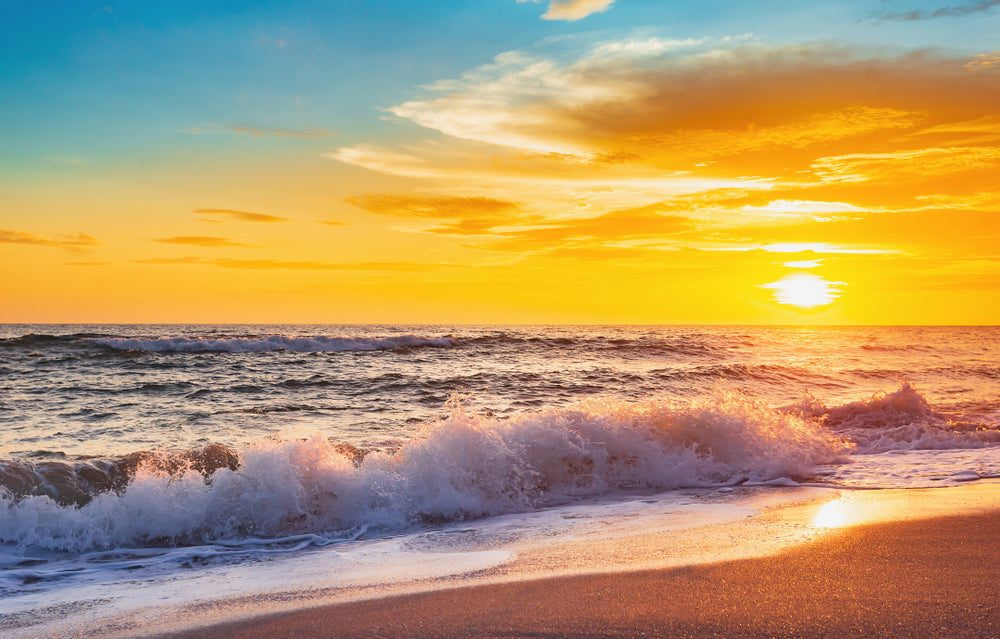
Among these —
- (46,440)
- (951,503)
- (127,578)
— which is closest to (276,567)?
(127,578)

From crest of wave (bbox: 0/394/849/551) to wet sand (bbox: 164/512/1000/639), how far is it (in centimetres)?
285

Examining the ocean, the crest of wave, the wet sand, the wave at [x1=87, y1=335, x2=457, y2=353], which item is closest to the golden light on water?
the ocean

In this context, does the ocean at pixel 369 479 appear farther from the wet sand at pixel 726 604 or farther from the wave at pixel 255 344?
the wave at pixel 255 344

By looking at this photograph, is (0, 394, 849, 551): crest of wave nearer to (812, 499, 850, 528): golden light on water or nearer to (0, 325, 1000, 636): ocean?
(0, 325, 1000, 636): ocean

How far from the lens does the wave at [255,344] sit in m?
29.9

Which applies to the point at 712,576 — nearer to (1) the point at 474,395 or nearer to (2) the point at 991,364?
(1) the point at 474,395

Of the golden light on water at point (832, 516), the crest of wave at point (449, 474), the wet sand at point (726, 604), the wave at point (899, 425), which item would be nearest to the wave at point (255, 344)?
the wave at point (899, 425)

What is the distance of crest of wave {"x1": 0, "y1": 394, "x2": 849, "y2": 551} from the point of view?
6.04 m

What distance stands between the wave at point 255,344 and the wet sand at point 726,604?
28.5 metres

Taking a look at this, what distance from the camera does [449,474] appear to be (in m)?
7.11

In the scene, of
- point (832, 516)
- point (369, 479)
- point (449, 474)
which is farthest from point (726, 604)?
point (369, 479)

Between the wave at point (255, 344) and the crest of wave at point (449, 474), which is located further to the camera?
the wave at point (255, 344)

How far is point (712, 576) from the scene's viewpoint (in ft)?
12.8

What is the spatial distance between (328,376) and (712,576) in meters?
17.3
